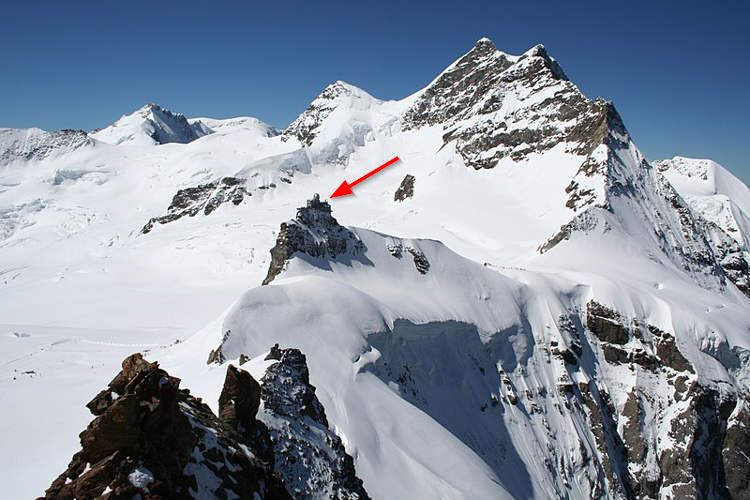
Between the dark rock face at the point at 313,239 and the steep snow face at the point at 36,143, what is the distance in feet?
312

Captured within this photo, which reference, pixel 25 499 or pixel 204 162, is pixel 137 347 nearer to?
pixel 25 499

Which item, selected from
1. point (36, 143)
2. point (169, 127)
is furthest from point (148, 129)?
point (36, 143)

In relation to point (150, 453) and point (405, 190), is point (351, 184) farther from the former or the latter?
point (150, 453)

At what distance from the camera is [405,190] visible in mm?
81312

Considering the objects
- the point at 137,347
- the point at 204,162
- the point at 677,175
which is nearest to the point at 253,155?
the point at 204,162

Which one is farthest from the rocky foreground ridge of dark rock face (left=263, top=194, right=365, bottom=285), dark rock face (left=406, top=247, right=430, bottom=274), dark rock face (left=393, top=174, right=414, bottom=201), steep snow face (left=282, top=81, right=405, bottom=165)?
steep snow face (left=282, top=81, right=405, bottom=165)

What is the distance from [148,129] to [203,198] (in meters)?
77.1

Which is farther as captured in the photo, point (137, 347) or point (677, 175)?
point (677, 175)

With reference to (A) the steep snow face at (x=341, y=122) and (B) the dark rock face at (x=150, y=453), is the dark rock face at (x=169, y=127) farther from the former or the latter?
(B) the dark rock face at (x=150, y=453)

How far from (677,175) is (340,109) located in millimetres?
87482

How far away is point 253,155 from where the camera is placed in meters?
104

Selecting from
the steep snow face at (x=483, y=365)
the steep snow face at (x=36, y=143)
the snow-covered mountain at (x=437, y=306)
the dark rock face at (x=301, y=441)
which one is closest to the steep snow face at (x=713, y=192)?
the snow-covered mountain at (x=437, y=306)

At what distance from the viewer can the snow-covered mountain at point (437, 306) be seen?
21.8 m

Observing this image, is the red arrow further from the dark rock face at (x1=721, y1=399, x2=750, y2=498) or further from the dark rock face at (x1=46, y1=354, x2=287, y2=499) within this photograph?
the dark rock face at (x1=46, y1=354, x2=287, y2=499)
